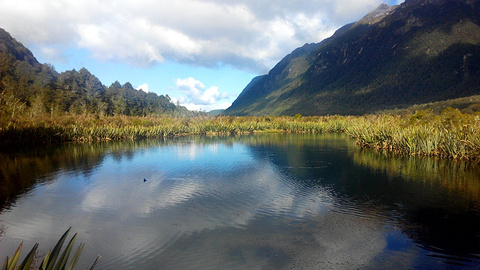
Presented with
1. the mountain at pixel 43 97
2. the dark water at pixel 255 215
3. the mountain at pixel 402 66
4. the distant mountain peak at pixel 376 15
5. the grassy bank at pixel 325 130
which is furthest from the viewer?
the distant mountain peak at pixel 376 15

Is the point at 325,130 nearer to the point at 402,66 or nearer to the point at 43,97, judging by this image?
the point at 43,97

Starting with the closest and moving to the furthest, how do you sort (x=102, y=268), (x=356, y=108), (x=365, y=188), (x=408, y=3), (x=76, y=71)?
(x=102, y=268)
(x=365, y=188)
(x=356, y=108)
(x=76, y=71)
(x=408, y=3)

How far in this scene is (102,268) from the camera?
5.64 m

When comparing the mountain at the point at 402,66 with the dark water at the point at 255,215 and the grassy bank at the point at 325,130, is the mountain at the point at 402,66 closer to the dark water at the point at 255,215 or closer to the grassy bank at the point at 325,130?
the grassy bank at the point at 325,130

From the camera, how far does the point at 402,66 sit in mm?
95938

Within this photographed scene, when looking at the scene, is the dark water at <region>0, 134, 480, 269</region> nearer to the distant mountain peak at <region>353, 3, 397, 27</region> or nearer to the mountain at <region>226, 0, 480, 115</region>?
the mountain at <region>226, 0, 480, 115</region>

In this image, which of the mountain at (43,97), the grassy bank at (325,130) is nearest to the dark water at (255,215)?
the grassy bank at (325,130)

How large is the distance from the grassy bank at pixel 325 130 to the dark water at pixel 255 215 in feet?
5.43

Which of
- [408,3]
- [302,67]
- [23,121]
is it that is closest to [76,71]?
[23,121]

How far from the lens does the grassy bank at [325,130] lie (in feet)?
52.4

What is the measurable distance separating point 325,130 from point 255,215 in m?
38.7

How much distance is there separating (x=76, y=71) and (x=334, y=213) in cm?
12954

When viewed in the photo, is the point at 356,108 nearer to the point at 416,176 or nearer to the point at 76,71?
the point at 416,176

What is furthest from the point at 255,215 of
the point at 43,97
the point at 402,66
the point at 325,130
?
the point at 402,66
